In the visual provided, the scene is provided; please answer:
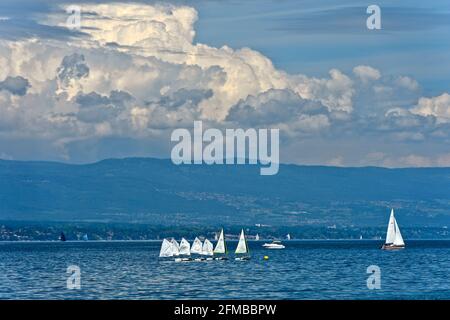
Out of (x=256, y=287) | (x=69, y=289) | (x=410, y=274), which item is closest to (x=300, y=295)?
(x=256, y=287)

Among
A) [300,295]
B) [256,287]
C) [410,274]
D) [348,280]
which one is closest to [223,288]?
[256,287]

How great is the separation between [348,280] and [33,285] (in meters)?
38.8

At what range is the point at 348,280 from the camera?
141250 mm
